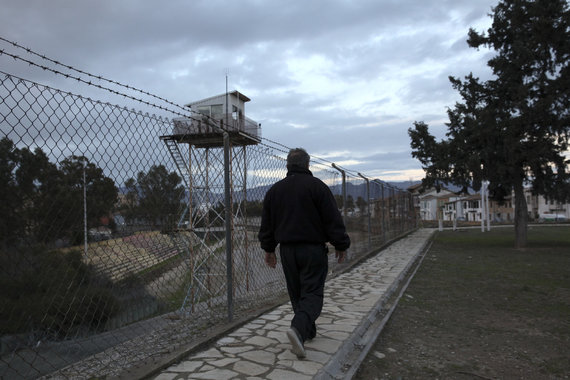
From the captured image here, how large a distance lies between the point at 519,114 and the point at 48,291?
14755mm

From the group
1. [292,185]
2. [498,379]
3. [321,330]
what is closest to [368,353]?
[321,330]

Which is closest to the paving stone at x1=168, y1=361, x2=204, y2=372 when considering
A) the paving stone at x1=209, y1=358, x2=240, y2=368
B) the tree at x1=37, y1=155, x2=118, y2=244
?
the paving stone at x1=209, y1=358, x2=240, y2=368

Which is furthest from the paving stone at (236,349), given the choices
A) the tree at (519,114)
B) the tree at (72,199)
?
the tree at (519,114)

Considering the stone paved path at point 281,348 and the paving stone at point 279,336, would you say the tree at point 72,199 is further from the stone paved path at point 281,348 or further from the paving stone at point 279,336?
the paving stone at point 279,336

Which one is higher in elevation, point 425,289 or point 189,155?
point 189,155

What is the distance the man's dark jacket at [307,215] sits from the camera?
373 cm

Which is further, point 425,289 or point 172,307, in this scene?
point 425,289

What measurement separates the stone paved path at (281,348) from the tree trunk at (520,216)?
11031 mm

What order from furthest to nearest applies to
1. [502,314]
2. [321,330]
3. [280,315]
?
[502,314] < [280,315] < [321,330]

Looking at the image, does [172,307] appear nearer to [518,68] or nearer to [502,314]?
[502,314]

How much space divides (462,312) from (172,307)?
156 inches

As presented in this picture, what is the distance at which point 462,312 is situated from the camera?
5.75m

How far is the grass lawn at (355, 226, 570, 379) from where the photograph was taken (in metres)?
3.69

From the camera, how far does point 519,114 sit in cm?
1387
